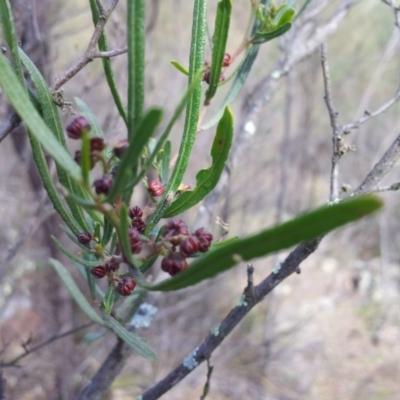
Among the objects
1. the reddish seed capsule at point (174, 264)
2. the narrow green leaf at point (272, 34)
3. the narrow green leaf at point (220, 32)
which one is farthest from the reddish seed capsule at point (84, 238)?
the narrow green leaf at point (272, 34)

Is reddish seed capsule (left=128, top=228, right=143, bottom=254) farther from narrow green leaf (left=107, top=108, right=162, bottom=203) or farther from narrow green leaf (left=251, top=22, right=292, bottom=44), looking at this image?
narrow green leaf (left=251, top=22, right=292, bottom=44)

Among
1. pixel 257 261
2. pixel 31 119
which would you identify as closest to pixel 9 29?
pixel 31 119

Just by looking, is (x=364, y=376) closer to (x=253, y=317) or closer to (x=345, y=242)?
(x=253, y=317)

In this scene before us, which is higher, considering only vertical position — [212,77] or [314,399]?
[314,399]

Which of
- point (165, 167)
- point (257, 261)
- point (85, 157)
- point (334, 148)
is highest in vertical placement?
point (257, 261)

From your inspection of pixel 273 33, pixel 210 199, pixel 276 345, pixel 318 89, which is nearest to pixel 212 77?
pixel 273 33

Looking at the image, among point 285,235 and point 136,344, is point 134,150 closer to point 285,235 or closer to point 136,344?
point 285,235
